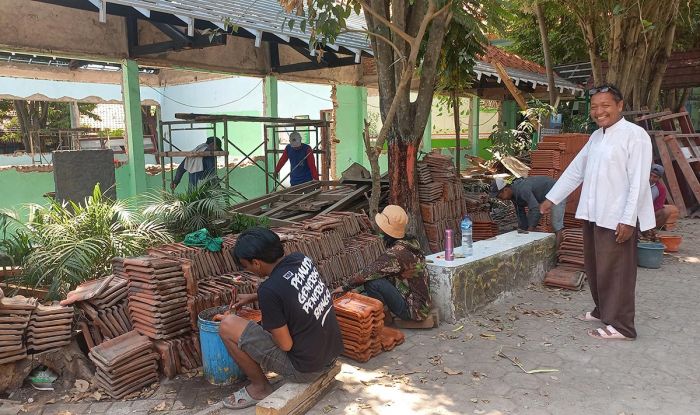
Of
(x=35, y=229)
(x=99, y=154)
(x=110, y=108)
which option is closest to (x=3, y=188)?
(x=99, y=154)

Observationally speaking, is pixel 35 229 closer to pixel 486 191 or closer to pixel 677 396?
pixel 677 396

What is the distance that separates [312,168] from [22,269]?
5.40 metres

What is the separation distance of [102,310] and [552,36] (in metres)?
17.6

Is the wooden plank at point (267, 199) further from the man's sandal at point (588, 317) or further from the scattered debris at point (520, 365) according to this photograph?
the man's sandal at point (588, 317)

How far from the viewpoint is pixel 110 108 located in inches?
840

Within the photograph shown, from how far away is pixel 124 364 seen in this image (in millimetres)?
3883

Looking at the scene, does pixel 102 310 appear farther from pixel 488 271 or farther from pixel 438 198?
pixel 438 198

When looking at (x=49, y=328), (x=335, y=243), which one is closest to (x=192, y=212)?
(x=335, y=243)

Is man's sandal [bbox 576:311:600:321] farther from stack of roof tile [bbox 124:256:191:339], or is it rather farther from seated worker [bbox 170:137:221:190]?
seated worker [bbox 170:137:221:190]

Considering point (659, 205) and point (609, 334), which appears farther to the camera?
point (659, 205)

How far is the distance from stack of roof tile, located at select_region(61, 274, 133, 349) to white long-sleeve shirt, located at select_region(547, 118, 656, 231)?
4.14 meters

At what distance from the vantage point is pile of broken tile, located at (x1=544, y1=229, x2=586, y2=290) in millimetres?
6146

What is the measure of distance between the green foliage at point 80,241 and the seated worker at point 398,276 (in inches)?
93.6

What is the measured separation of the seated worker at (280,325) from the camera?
10.5 feet
